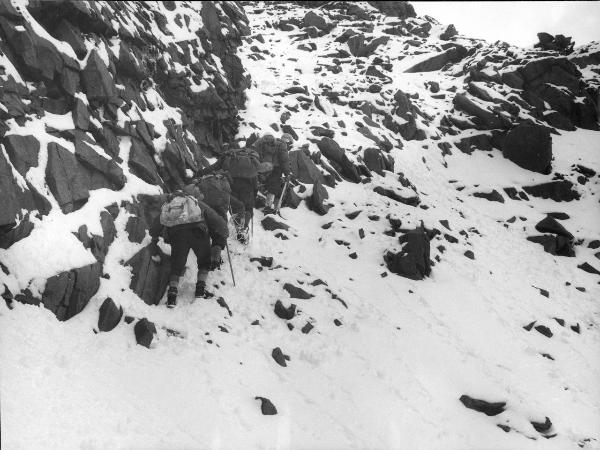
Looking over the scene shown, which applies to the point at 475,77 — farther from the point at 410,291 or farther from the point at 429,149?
the point at 410,291

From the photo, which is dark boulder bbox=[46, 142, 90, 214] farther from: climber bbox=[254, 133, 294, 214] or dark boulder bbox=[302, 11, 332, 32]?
dark boulder bbox=[302, 11, 332, 32]

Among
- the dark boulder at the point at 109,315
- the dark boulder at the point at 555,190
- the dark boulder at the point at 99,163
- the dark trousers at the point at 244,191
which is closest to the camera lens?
the dark boulder at the point at 109,315

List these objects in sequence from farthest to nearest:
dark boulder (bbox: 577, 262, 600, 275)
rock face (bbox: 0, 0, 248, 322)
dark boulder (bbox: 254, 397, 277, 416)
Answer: dark boulder (bbox: 577, 262, 600, 275) < rock face (bbox: 0, 0, 248, 322) < dark boulder (bbox: 254, 397, 277, 416)

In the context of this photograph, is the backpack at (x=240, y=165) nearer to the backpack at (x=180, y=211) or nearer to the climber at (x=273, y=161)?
the climber at (x=273, y=161)

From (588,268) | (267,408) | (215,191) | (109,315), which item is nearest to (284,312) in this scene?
(267,408)

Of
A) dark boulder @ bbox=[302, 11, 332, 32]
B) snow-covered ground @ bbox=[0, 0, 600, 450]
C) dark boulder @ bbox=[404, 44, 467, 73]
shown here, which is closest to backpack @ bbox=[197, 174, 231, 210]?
snow-covered ground @ bbox=[0, 0, 600, 450]

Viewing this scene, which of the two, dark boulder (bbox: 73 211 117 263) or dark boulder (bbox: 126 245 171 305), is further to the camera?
dark boulder (bbox: 126 245 171 305)

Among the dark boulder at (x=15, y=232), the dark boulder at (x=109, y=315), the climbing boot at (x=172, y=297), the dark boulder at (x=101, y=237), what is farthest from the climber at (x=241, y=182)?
the dark boulder at (x=15, y=232)
